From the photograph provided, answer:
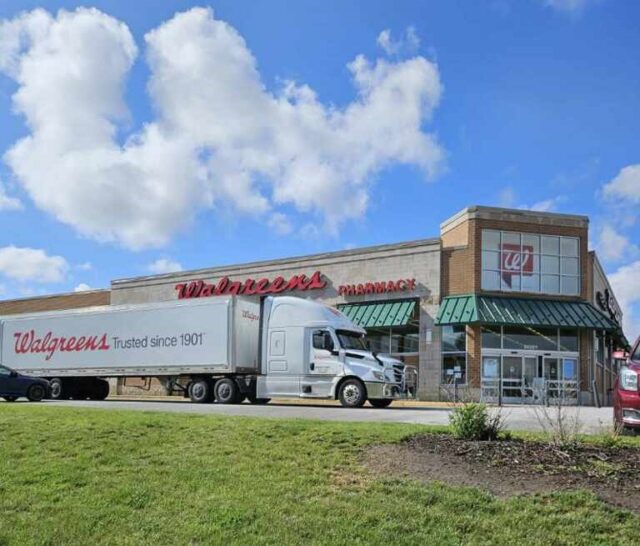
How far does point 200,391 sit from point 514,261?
1618cm

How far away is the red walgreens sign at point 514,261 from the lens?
32250 millimetres

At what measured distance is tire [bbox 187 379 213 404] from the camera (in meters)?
23.8

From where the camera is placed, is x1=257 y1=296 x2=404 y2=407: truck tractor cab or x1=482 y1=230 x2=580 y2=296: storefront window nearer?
x1=257 y1=296 x2=404 y2=407: truck tractor cab

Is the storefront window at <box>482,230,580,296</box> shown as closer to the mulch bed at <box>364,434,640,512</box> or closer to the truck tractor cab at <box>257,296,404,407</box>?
the truck tractor cab at <box>257,296,404,407</box>

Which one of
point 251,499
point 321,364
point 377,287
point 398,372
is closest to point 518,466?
point 251,499

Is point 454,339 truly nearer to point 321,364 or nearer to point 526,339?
point 526,339

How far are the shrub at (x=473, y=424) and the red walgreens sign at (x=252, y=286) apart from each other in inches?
1123

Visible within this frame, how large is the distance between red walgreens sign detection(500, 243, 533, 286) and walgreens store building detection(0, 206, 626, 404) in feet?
0.15

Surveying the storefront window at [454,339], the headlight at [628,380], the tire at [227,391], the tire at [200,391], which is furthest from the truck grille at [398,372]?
the headlight at [628,380]

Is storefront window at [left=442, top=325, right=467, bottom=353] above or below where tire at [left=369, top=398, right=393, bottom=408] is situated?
above

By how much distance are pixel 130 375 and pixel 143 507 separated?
20746 mm

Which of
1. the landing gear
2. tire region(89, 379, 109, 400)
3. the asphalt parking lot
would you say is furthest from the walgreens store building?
the asphalt parking lot

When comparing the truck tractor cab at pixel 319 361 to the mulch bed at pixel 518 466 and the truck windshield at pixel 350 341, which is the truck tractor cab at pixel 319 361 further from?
the mulch bed at pixel 518 466

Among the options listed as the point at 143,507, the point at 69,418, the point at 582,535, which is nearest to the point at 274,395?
the point at 69,418
